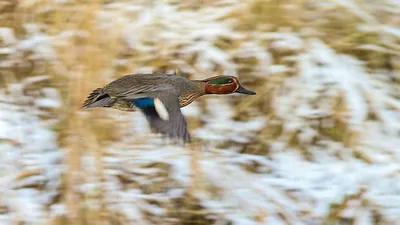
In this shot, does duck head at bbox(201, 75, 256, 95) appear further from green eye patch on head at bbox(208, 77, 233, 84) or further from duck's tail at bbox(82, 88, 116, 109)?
duck's tail at bbox(82, 88, 116, 109)

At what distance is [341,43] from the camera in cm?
259

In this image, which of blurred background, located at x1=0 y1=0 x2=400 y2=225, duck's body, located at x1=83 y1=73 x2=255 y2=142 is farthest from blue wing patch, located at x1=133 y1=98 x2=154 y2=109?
blurred background, located at x1=0 y1=0 x2=400 y2=225

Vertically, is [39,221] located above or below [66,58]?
below

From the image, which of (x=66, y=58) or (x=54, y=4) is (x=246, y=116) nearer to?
(x=66, y=58)

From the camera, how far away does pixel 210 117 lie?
2.43 m

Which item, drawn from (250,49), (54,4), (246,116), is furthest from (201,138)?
(54,4)

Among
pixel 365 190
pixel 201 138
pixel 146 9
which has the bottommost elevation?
pixel 365 190

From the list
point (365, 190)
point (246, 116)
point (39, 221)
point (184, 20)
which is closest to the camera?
point (39, 221)

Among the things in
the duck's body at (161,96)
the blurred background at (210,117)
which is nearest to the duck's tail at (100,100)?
the duck's body at (161,96)

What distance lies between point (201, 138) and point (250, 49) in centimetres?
38

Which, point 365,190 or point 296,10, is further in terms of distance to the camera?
point 296,10

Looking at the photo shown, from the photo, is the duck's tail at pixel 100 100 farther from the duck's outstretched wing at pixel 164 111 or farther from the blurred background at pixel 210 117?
the blurred background at pixel 210 117

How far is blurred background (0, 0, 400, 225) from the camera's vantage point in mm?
2172

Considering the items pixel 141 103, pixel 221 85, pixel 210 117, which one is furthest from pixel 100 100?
pixel 210 117
